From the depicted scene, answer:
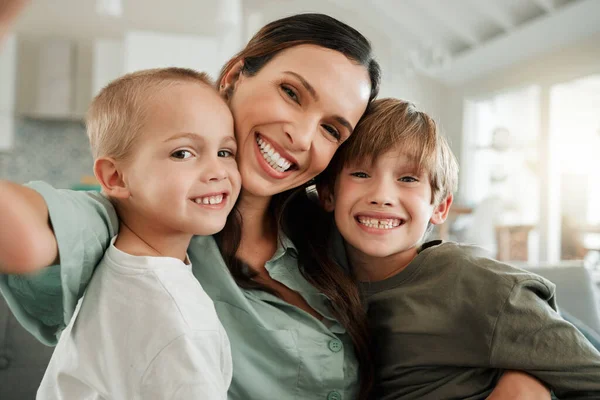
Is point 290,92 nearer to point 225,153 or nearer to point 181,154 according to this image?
point 225,153

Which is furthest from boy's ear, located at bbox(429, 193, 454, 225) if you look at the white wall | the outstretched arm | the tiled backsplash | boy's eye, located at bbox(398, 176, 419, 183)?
the white wall

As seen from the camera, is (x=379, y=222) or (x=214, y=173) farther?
(x=379, y=222)

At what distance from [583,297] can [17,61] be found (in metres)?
6.22

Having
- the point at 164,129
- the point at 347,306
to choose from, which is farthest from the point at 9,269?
the point at 347,306

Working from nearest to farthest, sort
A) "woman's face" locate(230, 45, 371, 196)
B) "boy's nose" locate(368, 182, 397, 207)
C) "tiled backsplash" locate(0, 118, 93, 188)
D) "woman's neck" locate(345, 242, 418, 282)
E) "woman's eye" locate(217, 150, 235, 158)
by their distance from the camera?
"woman's eye" locate(217, 150, 235, 158) < "woman's face" locate(230, 45, 371, 196) < "boy's nose" locate(368, 182, 397, 207) < "woman's neck" locate(345, 242, 418, 282) < "tiled backsplash" locate(0, 118, 93, 188)

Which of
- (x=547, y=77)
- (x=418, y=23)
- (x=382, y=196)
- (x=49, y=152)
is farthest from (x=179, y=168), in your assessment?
(x=418, y=23)

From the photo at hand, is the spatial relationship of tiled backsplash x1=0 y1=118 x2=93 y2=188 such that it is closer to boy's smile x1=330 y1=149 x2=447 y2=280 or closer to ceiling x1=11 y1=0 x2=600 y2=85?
ceiling x1=11 y1=0 x2=600 y2=85

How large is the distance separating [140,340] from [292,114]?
591 millimetres

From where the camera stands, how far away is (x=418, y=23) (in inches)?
319

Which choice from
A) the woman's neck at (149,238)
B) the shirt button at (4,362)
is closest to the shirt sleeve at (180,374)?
the woman's neck at (149,238)

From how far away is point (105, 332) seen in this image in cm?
90

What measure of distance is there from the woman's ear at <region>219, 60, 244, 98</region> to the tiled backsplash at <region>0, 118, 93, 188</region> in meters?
5.46

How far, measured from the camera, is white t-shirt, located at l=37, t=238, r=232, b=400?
860 mm

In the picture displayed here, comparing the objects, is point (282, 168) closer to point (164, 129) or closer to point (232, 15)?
point (164, 129)
